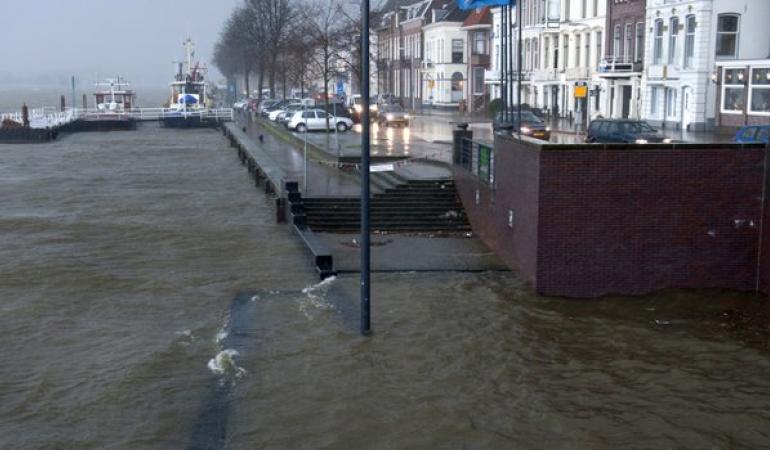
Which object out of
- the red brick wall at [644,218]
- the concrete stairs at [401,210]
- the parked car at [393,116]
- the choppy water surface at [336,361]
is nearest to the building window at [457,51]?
the parked car at [393,116]

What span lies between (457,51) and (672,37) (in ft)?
120

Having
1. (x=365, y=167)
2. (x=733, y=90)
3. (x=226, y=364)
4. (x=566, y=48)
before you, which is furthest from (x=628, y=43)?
(x=226, y=364)

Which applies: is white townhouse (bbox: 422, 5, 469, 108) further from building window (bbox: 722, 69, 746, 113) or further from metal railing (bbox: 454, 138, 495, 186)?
metal railing (bbox: 454, 138, 495, 186)

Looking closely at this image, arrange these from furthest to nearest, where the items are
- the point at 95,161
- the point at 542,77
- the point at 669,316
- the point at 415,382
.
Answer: the point at 542,77 < the point at 95,161 < the point at 669,316 < the point at 415,382

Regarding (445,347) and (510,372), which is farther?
(445,347)

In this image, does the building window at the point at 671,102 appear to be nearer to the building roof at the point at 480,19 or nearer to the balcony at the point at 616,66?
the balcony at the point at 616,66

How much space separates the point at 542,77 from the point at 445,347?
174ft

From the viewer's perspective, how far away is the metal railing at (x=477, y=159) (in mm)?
22141

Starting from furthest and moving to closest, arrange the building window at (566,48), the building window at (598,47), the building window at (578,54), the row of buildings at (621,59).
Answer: the building window at (566,48) < the building window at (578,54) < the building window at (598,47) < the row of buildings at (621,59)

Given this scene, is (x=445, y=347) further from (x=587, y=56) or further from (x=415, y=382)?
(x=587, y=56)

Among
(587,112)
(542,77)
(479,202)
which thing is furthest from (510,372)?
(542,77)

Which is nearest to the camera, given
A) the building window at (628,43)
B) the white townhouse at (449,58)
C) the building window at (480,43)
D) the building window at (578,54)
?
the building window at (628,43)

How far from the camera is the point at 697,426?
11.4m

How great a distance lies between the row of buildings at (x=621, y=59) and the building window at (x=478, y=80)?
80 mm
